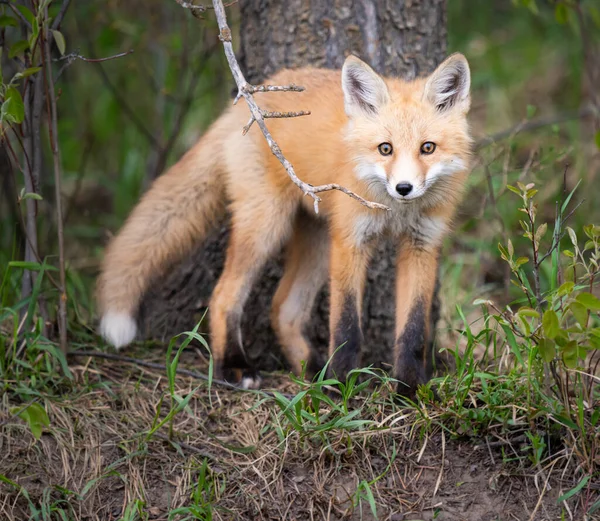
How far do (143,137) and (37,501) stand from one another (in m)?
4.00

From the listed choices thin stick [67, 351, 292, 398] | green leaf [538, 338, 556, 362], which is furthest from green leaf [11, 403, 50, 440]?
green leaf [538, 338, 556, 362]

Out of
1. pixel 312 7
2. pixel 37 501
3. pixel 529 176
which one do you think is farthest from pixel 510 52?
pixel 37 501

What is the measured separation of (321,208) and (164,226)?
2.46 feet

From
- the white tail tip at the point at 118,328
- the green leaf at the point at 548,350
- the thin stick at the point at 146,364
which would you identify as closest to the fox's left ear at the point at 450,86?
the green leaf at the point at 548,350

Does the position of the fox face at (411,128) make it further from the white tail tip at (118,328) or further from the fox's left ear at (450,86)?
the white tail tip at (118,328)

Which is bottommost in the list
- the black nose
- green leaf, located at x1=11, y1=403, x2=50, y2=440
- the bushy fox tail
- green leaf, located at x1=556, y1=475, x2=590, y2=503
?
green leaf, located at x1=556, y1=475, x2=590, y2=503

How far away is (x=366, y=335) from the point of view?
3.63 meters

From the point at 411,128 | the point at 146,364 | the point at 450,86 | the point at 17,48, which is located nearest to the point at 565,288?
the point at 411,128

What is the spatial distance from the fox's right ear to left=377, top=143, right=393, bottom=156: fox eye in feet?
0.53

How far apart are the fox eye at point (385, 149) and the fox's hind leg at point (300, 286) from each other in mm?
813

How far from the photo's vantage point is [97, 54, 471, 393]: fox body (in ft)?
9.00

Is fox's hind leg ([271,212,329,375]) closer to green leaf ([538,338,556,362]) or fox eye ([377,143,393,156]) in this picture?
fox eye ([377,143,393,156])

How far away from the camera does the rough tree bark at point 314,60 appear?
346 cm

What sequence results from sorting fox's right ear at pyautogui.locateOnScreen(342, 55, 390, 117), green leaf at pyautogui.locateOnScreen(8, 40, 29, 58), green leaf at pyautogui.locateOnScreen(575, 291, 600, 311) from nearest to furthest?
1. green leaf at pyautogui.locateOnScreen(575, 291, 600, 311)
2. green leaf at pyautogui.locateOnScreen(8, 40, 29, 58)
3. fox's right ear at pyautogui.locateOnScreen(342, 55, 390, 117)
